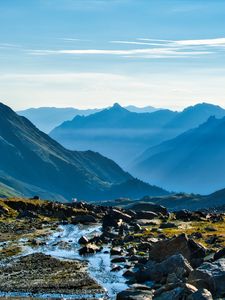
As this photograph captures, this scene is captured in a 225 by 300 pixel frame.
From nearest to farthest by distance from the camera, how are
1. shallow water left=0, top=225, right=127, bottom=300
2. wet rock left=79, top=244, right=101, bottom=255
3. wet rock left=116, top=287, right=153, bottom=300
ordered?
wet rock left=116, top=287, right=153, bottom=300 → shallow water left=0, top=225, right=127, bottom=300 → wet rock left=79, top=244, right=101, bottom=255

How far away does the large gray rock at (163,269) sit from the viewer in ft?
196

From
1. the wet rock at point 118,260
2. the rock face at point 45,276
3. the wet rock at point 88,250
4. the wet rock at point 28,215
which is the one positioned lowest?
the rock face at point 45,276

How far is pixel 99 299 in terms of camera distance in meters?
54.7

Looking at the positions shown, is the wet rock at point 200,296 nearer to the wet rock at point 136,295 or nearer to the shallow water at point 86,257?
the wet rock at point 136,295

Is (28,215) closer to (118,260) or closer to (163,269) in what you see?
(118,260)

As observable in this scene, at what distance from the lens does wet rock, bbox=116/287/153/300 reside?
49.8m

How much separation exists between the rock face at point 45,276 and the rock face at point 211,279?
11666mm

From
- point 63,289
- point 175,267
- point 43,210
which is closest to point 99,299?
point 63,289

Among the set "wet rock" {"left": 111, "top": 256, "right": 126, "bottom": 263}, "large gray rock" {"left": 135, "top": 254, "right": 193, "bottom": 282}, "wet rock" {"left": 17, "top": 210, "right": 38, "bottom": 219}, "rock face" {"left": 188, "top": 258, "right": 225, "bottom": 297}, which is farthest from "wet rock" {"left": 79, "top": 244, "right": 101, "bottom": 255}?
"wet rock" {"left": 17, "top": 210, "right": 38, "bottom": 219}

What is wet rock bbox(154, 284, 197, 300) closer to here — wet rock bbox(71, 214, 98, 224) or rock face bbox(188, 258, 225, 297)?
rock face bbox(188, 258, 225, 297)

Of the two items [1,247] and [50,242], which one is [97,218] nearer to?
[50,242]

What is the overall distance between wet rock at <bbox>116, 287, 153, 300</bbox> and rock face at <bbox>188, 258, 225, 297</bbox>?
3848 mm

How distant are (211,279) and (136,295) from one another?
6490 mm

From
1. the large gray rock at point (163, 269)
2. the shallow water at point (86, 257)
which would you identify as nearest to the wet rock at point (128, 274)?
the shallow water at point (86, 257)
